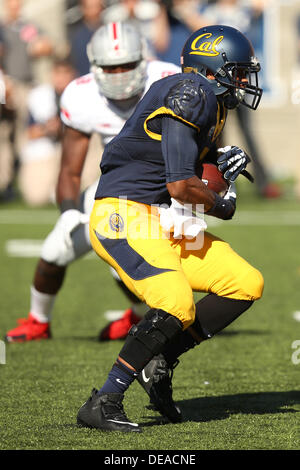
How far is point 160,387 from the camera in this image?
3533 mm

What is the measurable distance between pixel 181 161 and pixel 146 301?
48cm

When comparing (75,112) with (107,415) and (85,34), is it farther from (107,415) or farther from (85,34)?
(85,34)

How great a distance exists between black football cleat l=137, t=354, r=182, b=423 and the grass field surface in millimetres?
48

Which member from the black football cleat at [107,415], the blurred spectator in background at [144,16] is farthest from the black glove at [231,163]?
the blurred spectator in background at [144,16]

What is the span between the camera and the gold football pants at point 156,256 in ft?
11.5

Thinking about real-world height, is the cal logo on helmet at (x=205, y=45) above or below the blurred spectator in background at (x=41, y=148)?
above

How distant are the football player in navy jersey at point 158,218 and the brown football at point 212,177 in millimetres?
A: 43

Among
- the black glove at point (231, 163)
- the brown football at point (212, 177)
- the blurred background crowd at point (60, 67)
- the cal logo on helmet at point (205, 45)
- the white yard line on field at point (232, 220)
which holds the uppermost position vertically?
the cal logo on helmet at point (205, 45)

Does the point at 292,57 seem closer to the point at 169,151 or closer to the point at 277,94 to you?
the point at 277,94

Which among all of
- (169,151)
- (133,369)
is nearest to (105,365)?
(133,369)

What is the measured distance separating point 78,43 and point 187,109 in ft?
25.6

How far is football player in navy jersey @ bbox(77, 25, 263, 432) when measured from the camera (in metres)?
3.42

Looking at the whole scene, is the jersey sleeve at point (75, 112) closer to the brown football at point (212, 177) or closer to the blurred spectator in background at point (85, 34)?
the brown football at point (212, 177)

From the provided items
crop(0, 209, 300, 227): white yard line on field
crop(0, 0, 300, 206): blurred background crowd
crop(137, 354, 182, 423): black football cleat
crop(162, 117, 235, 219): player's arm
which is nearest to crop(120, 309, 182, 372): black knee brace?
crop(137, 354, 182, 423): black football cleat
